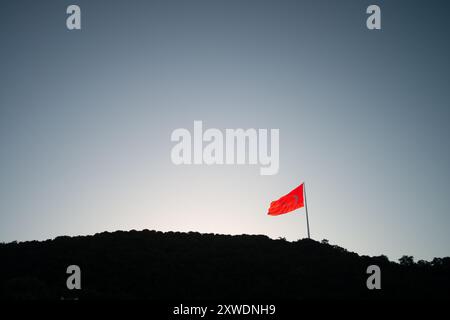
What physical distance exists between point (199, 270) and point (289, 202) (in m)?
10.3

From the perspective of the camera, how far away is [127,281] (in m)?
32.1

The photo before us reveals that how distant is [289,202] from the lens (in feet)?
111

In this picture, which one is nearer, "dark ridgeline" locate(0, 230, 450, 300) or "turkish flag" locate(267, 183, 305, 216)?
"dark ridgeline" locate(0, 230, 450, 300)

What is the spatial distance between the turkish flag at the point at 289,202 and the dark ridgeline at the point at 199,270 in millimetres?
5581

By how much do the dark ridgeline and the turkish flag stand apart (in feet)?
18.3

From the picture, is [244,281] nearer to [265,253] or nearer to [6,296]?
[265,253]

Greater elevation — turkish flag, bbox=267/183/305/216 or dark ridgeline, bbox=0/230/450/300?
turkish flag, bbox=267/183/305/216

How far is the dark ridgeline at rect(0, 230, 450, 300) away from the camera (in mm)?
29156

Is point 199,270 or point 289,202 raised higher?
point 289,202

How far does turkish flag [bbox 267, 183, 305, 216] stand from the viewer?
33812 millimetres
